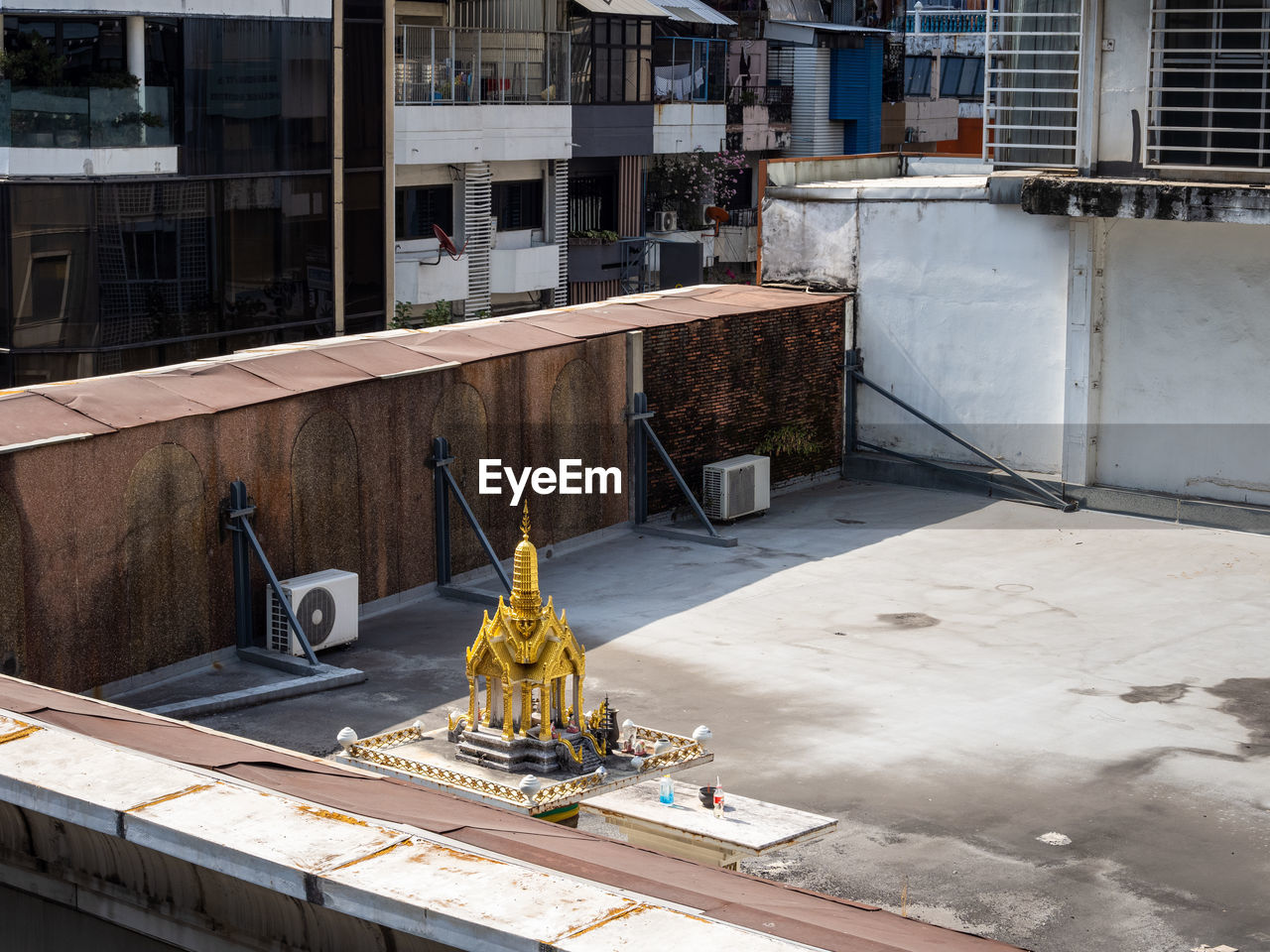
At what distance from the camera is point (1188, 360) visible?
26.4 metres

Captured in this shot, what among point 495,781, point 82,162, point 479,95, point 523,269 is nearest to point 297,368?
point 495,781

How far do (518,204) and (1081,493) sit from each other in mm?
22343

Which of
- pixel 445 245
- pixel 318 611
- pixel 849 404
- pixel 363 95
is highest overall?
pixel 363 95

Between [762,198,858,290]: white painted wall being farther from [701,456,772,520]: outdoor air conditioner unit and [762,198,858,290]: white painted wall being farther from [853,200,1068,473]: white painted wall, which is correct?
[701,456,772,520]: outdoor air conditioner unit

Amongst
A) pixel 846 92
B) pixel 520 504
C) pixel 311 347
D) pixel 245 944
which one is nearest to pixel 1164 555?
pixel 520 504

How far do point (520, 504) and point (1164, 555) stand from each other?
886 centimetres

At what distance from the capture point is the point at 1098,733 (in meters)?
17.3

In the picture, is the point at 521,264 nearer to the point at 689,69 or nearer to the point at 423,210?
the point at 423,210

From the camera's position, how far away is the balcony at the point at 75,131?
2988 cm

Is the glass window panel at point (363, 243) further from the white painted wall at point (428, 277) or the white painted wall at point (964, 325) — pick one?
the white painted wall at point (964, 325)

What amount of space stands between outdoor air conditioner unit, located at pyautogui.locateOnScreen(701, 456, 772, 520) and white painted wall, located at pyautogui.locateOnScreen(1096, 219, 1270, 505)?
532 cm

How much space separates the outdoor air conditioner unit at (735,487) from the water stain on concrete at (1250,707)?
27.8 ft

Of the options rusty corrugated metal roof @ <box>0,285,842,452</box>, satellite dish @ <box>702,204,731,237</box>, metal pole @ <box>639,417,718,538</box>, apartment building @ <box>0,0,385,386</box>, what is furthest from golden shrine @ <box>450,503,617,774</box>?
satellite dish @ <box>702,204,731,237</box>

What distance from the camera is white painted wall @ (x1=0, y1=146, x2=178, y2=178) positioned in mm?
29828
